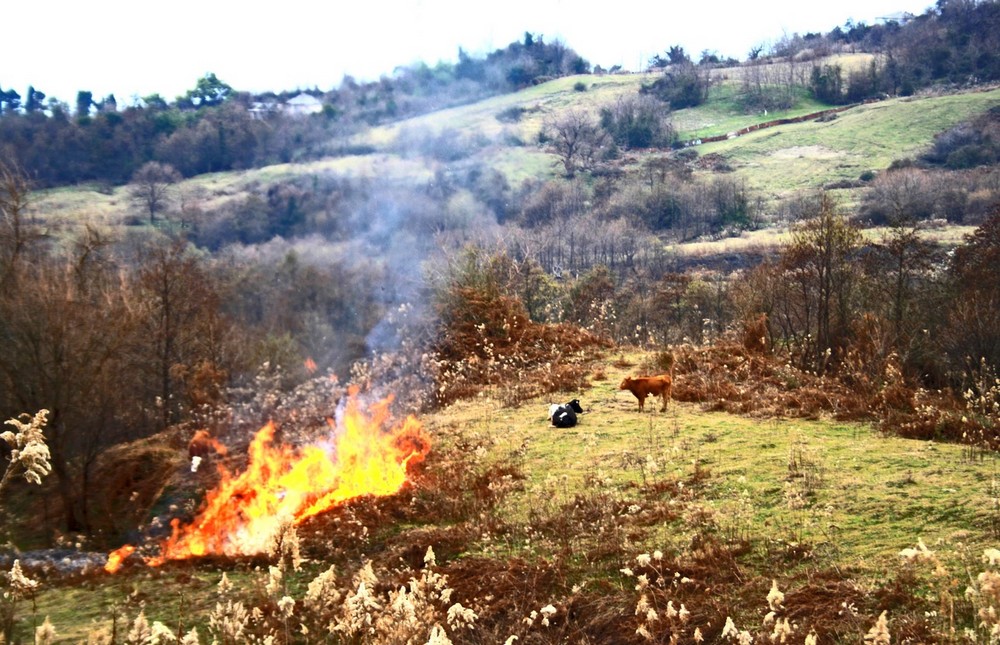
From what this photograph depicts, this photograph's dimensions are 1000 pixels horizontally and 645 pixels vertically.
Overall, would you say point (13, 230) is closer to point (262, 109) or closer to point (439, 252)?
point (439, 252)

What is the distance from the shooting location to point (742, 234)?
65.6m

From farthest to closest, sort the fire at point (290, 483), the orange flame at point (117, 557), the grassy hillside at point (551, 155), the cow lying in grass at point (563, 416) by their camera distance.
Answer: the grassy hillside at point (551, 155) < the cow lying in grass at point (563, 416) < the fire at point (290, 483) < the orange flame at point (117, 557)

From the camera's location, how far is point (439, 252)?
91.6 ft

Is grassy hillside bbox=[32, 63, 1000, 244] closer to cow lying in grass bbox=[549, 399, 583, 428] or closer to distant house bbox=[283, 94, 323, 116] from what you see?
distant house bbox=[283, 94, 323, 116]

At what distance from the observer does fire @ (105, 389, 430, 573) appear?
8.59 meters

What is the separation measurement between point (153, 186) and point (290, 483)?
80527mm

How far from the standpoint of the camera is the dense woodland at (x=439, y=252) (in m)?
13.4

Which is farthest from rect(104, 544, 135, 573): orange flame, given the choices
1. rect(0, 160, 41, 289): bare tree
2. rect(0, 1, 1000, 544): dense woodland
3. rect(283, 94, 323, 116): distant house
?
rect(283, 94, 323, 116): distant house

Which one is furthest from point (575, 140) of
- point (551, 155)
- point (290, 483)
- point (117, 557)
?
point (117, 557)

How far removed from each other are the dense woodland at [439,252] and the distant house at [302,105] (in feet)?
18.7

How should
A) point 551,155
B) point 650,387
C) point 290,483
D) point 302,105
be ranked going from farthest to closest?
point 302,105
point 551,155
point 650,387
point 290,483

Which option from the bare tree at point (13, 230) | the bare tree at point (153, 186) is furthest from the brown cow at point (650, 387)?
the bare tree at point (153, 186)

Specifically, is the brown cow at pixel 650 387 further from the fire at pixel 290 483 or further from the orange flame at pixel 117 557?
the orange flame at pixel 117 557

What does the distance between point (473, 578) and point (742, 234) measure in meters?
62.7
